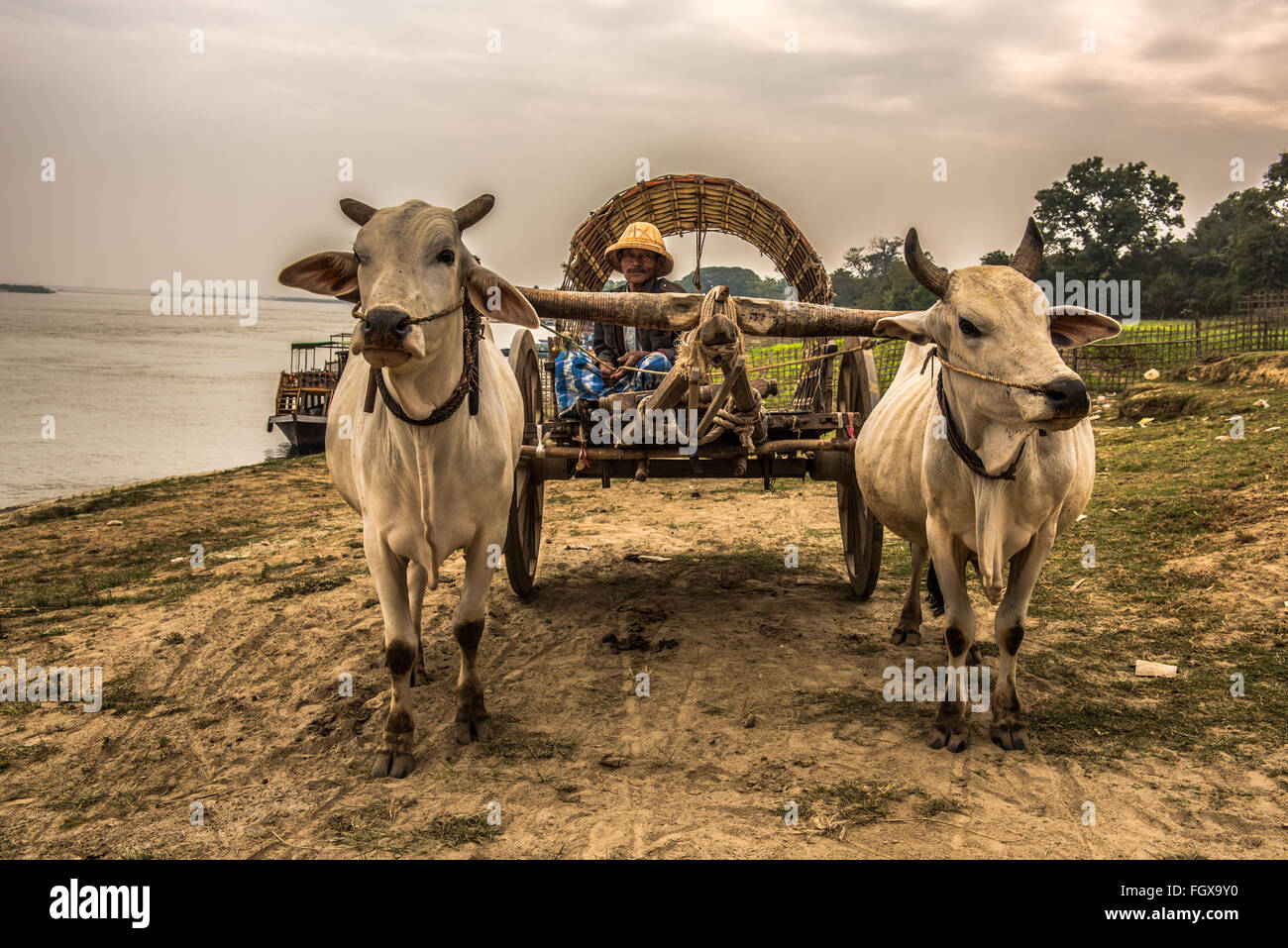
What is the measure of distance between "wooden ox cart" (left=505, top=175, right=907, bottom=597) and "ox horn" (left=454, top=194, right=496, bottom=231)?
3.66 feet

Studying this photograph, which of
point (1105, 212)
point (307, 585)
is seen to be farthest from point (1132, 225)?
point (307, 585)

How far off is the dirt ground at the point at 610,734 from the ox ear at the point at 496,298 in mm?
1934

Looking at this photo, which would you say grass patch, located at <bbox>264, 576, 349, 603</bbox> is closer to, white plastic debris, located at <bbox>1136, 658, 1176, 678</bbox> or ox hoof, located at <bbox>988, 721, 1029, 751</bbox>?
ox hoof, located at <bbox>988, 721, 1029, 751</bbox>

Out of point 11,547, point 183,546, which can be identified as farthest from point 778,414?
point 11,547

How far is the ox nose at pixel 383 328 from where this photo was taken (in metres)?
2.88

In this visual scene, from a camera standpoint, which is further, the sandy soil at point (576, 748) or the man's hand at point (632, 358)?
the man's hand at point (632, 358)

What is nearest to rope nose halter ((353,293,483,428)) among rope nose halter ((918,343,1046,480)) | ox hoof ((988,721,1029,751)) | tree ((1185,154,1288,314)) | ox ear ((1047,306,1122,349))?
rope nose halter ((918,343,1046,480))

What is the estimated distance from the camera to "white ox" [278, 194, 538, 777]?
316 cm

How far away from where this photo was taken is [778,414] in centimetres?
529

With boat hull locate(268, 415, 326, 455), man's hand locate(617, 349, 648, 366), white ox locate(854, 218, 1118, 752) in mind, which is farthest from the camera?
boat hull locate(268, 415, 326, 455)

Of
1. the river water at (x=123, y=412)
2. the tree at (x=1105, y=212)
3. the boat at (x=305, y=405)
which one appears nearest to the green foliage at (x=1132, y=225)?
the tree at (x=1105, y=212)

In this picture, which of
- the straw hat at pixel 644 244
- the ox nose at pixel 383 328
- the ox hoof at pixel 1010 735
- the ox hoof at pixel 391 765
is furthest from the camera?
the straw hat at pixel 644 244

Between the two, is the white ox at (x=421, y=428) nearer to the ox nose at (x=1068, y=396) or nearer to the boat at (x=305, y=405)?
the ox nose at (x=1068, y=396)

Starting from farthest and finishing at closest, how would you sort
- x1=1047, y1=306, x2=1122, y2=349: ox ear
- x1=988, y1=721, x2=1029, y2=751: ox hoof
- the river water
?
1. the river water
2. x1=988, y1=721, x2=1029, y2=751: ox hoof
3. x1=1047, y1=306, x2=1122, y2=349: ox ear
